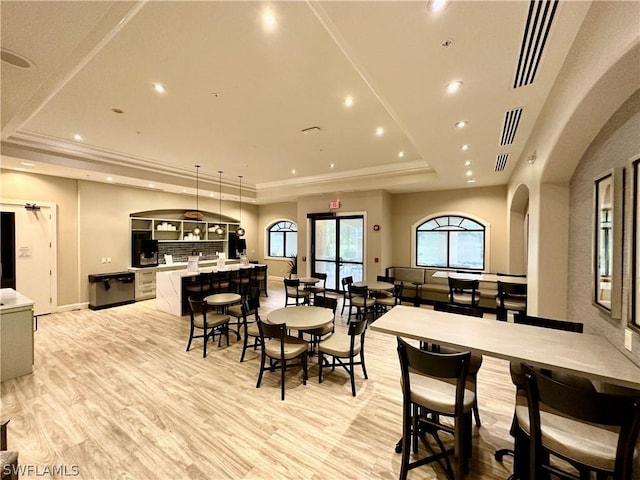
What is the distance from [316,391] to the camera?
297 cm

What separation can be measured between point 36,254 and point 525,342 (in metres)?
8.35

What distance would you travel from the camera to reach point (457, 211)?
6.93 metres

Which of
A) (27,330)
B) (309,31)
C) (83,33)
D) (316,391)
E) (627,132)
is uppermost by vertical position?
(309,31)

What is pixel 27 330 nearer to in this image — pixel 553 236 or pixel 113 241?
pixel 113 241

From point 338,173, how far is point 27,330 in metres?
6.32

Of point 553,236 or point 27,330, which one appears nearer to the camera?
point 553,236

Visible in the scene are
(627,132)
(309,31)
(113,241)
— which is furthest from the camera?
(113,241)

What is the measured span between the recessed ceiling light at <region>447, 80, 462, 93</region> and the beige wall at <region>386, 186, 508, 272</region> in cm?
523

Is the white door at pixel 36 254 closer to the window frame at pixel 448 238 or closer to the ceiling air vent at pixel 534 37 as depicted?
the ceiling air vent at pixel 534 37

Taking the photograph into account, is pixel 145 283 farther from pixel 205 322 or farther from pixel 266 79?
pixel 266 79

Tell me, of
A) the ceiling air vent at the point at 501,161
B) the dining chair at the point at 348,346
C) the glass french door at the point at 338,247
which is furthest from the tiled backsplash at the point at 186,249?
the ceiling air vent at the point at 501,161

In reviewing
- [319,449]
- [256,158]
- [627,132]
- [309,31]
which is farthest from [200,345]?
[627,132]

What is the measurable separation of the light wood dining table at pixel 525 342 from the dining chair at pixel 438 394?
313mm

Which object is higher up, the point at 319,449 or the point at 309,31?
the point at 309,31
